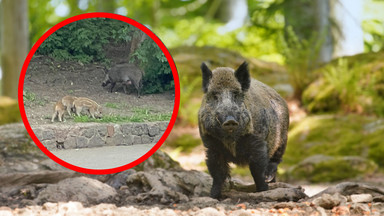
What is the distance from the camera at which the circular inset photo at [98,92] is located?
15.9 ft

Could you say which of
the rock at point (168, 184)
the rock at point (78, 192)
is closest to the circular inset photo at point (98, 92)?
the rock at point (78, 192)

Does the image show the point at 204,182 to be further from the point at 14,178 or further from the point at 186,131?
the point at 186,131

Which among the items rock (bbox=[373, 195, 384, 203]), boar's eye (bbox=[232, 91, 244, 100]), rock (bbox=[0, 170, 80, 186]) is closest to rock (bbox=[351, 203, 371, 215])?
rock (bbox=[373, 195, 384, 203])

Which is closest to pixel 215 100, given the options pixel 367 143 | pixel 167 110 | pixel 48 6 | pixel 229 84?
pixel 229 84

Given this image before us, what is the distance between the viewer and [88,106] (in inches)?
192

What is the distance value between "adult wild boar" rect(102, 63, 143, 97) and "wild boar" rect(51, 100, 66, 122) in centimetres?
46

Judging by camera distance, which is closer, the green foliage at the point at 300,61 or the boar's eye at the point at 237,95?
the boar's eye at the point at 237,95

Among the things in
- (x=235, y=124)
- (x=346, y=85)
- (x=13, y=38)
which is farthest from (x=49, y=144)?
(x=13, y=38)

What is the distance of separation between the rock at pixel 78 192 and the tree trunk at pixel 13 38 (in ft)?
35.0

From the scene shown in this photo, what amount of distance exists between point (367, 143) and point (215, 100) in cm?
733

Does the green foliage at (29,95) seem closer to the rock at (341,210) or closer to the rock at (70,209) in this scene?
the rock at (70,209)

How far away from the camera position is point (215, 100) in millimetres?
4578

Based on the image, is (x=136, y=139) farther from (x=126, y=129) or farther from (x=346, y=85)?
(x=346, y=85)

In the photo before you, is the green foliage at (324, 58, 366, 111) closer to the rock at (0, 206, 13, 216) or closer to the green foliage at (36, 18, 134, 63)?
the green foliage at (36, 18, 134, 63)
